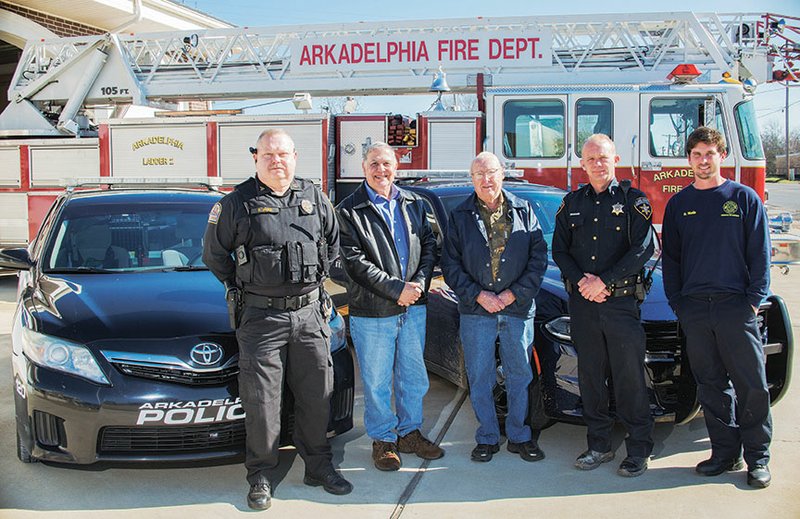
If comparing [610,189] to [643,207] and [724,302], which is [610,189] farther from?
[724,302]

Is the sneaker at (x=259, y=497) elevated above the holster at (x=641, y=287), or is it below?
below

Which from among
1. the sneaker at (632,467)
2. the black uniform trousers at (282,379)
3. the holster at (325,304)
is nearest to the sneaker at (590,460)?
the sneaker at (632,467)

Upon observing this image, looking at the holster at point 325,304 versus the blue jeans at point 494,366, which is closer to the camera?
the holster at point 325,304

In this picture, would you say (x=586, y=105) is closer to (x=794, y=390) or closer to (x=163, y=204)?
(x=794, y=390)

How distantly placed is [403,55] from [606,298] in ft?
23.2

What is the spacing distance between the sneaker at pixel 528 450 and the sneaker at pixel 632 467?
437 mm

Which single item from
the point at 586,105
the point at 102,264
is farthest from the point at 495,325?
the point at 586,105

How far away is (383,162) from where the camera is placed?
384 centimetres

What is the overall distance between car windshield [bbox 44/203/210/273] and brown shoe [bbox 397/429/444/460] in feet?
5.37

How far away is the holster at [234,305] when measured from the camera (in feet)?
11.1

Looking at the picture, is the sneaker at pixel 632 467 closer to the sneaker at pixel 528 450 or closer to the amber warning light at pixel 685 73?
the sneaker at pixel 528 450

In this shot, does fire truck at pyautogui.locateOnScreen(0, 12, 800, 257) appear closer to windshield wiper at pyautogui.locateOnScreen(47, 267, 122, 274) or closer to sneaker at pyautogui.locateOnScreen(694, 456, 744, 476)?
sneaker at pyautogui.locateOnScreen(694, 456, 744, 476)

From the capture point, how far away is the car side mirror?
424cm

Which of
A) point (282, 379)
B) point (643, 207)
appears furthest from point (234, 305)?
point (643, 207)
